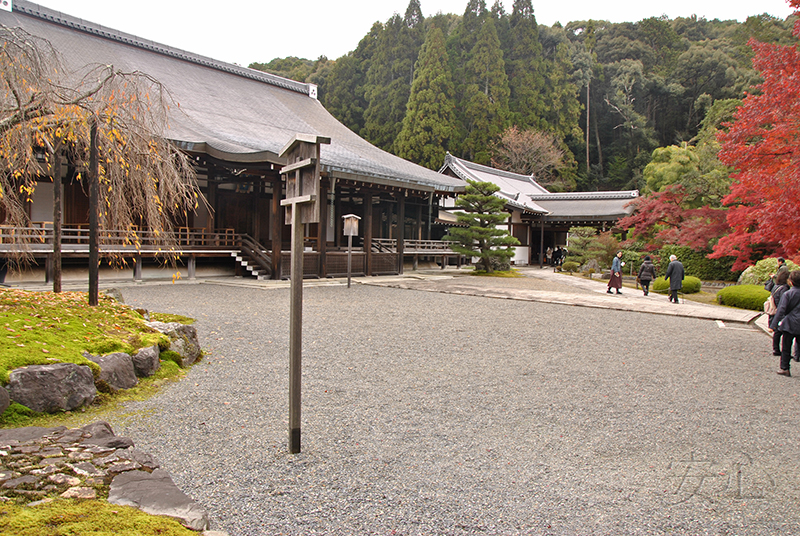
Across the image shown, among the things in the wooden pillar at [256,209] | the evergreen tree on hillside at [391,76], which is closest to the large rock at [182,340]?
the wooden pillar at [256,209]

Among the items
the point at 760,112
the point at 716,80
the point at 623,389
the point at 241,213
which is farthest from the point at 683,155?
the point at 716,80

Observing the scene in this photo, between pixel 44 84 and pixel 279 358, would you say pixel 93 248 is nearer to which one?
pixel 44 84

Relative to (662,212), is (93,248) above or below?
below

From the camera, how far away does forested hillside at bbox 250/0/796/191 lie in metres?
38.2

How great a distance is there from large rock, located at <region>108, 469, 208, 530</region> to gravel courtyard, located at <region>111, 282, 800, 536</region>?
0.27 m

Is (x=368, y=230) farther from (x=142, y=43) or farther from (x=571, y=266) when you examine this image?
(x=571, y=266)

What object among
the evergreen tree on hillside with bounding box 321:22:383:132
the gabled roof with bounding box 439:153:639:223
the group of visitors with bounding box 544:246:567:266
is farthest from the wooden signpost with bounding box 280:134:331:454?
the evergreen tree on hillside with bounding box 321:22:383:132

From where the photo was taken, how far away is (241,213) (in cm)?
1708

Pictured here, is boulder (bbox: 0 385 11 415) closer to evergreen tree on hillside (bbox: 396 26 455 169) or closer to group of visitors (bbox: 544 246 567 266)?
group of visitors (bbox: 544 246 567 266)

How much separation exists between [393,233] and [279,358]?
17.8 meters

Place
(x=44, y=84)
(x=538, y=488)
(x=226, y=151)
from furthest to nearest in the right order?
(x=226, y=151), (x=44, y=84), (x=538, y=488)

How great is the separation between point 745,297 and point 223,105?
1758 cm

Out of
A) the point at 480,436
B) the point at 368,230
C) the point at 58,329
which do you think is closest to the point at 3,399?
the point at 58,329

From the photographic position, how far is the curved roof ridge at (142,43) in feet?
55.2
